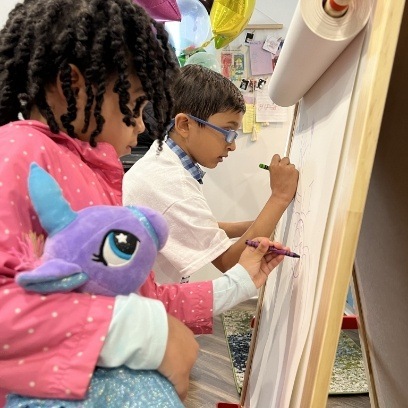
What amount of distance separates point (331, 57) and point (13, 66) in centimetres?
43

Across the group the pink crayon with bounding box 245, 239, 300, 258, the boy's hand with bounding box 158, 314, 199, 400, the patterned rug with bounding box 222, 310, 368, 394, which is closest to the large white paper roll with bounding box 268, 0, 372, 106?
the pink crayon with bounding box 245, 239, 300, 258

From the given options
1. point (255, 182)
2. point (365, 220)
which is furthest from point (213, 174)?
point (365, 220)

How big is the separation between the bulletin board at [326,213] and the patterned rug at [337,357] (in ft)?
2.62

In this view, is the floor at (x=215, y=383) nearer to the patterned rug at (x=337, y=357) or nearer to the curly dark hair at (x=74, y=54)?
the patterned rug at (x=337, y=357)

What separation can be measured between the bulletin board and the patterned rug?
797 mm

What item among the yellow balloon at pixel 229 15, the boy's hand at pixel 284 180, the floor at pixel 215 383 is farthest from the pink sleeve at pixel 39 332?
the yellow balloon at pixel 229 15

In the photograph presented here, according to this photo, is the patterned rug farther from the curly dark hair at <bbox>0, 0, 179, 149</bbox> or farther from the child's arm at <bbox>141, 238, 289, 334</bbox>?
the curly dark hair at <bbox>0, 0, 179, 149</bbox>

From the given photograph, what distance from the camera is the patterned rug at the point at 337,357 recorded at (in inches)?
68.4

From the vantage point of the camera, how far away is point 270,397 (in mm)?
762

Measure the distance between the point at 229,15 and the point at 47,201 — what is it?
1.84 metres

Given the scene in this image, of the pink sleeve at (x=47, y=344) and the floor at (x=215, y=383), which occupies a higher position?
the pink sleeve at (x=47, y=344)

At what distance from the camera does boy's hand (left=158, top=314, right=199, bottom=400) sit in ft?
1.79

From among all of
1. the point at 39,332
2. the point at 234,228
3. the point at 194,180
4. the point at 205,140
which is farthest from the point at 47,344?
the point at 234,228

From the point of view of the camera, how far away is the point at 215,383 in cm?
184
